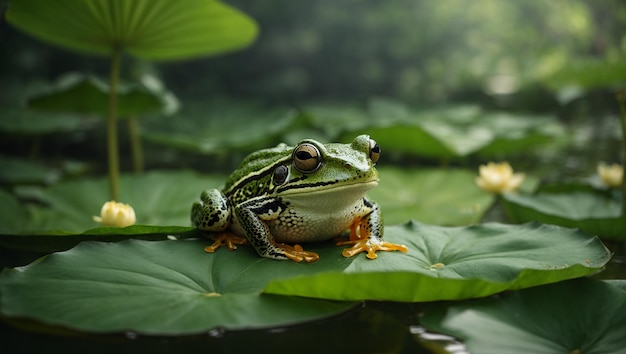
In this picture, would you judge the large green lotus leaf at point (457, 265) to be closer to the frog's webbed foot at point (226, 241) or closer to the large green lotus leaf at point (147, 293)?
the large green lotus leaf at point (147, 293)

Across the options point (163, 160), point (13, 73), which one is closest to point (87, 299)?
point (163, 160)

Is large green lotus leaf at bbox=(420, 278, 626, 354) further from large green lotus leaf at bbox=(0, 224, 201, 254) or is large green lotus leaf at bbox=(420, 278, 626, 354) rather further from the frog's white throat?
large green lotus leaf at bbox=(0, 224, 201, 254)

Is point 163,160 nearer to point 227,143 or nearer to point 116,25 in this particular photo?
point 227,143

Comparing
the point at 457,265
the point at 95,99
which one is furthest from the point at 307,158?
the point at 95,99

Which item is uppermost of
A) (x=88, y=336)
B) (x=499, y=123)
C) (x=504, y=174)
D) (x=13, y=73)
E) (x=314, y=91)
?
(x=314, y=91)

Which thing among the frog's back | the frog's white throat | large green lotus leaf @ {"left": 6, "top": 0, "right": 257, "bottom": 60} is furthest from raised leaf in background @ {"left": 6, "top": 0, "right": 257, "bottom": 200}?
the frog's white throat
